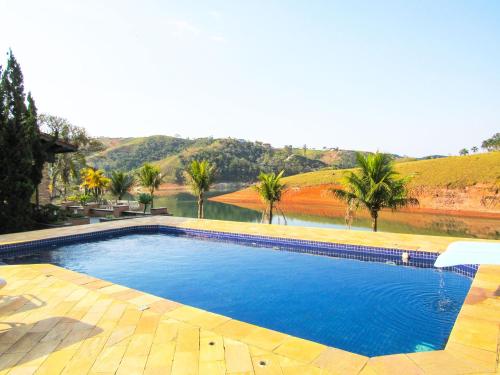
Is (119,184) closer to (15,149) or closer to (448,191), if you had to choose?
(15,149)

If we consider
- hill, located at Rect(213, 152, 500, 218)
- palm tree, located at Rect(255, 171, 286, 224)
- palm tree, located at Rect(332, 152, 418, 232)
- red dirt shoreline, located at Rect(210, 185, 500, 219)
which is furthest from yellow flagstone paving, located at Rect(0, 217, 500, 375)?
hill, located at Rect(213, 152, 500, 218)

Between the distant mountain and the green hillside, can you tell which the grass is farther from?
the green hillside

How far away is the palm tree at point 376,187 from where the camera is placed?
13.8m

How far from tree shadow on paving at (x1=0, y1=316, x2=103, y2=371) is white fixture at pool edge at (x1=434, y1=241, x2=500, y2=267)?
606cm

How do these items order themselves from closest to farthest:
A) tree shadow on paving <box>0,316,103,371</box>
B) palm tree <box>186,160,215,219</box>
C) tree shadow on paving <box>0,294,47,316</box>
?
tree shadow on paving <box>0,316,103,371</box> < tree shadow on paving <box>0,294,47,316</box> < palm tree <box>186,160,215,219</box>

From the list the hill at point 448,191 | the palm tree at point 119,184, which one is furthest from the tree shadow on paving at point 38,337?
the hill at point 448,191

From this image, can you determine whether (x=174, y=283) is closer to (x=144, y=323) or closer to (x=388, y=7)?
(x=144, y=323)

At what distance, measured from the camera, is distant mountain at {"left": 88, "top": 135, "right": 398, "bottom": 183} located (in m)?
81.9


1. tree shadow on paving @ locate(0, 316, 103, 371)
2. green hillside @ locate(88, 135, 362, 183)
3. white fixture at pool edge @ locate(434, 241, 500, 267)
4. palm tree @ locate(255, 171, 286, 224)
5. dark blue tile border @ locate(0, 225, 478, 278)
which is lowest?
tree shadow on paving @ locate(0, 316, 103, 371)

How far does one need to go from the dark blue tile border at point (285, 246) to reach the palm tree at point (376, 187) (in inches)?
143

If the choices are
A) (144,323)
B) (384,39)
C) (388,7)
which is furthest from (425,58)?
(144,323)

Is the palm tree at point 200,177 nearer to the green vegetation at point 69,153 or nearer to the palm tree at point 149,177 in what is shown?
the palm tree at point 149,177

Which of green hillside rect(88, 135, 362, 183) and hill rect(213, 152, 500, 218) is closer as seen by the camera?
hill rect(213, 152, 500, 218)

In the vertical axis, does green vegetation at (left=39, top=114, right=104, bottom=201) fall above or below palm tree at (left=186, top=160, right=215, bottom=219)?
above
